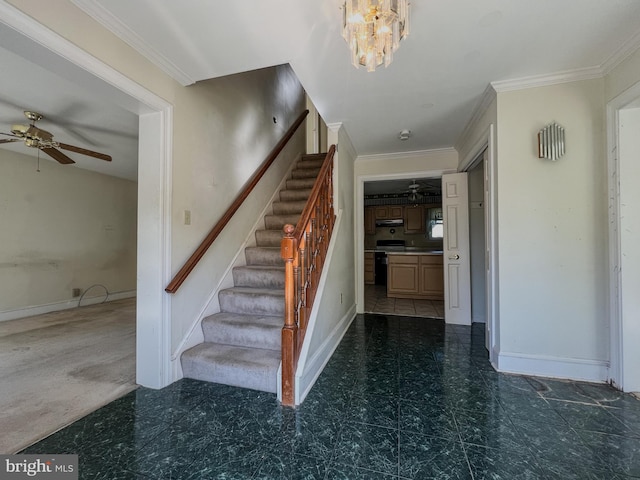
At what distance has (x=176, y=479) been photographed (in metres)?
1.19

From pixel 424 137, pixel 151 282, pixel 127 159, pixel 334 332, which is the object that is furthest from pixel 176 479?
pixel 127 159

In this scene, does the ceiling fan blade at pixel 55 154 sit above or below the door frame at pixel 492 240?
above

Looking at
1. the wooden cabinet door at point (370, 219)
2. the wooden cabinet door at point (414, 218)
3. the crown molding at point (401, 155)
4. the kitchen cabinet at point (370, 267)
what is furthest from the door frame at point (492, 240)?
the wooden cabinet door at point (370, 219)

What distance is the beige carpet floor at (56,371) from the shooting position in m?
1.58

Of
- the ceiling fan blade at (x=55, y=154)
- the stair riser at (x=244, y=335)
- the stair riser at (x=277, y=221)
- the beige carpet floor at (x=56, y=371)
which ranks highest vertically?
the ceiling fan blade at (x=55, y=154)

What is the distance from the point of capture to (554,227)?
212cm

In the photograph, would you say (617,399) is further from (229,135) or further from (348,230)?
(229,135)

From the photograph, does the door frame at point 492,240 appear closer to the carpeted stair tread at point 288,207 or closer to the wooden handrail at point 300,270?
the wooden handrail at point 300,270

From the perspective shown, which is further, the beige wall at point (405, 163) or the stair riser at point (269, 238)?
the beige wall at point (405, 163)

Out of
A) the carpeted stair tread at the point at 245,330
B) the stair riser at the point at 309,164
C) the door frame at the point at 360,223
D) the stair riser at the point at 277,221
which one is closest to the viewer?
the carpeted stair tread at the point at 245,330

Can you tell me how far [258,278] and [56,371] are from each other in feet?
6.02

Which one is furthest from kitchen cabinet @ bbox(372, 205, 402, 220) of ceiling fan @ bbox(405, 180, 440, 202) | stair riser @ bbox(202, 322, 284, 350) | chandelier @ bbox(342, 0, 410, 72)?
chandelier @ bbox(342, 0, 410, 72)

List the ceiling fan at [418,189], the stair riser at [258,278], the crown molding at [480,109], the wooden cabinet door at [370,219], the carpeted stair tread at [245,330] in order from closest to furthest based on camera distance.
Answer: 1. the carpeted stair tread at [245,330]
2. the crown molding at [480,109]
3. the stair riser at [258,278]
4. the ceiling fan at [418,189]
5. the wooden cabinet door at [370,219]

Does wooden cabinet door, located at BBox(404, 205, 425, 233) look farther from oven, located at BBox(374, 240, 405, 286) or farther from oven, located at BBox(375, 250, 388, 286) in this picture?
oven, located at BBox(375, 250, 388, 286)
